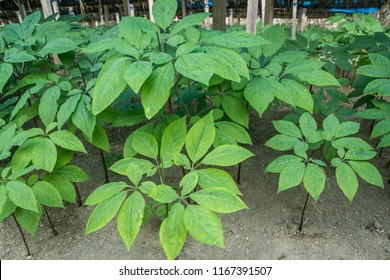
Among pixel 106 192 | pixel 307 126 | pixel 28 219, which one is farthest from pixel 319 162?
pixel 28 219

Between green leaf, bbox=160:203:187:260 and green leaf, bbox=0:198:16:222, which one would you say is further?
green leaf, bbox=0:198:16:222

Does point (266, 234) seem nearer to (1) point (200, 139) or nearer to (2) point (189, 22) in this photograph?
(1) point (200, 139)

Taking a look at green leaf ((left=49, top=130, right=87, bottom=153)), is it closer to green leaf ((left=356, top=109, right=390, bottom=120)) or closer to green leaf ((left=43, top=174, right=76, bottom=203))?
green leaf ((left=43, top=174, right=76, bottom=203))

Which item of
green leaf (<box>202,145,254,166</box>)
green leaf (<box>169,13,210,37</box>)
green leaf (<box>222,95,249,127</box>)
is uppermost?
green leaf (<box>169,13,210,37</box>)

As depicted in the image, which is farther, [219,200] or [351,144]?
[351,144]

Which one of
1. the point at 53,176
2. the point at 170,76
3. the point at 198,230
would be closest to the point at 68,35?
the point at 53,176

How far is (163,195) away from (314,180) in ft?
1.98

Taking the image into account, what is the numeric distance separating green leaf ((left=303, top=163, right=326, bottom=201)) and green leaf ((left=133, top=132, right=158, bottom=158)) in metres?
0.61

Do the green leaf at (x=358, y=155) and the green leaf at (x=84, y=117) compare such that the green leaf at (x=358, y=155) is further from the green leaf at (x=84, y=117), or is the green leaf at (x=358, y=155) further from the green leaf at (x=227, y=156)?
the green leaf at (x=84, y=117)

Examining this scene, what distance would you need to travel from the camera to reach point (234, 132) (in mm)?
1466

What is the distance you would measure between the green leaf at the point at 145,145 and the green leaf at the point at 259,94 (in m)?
0.45

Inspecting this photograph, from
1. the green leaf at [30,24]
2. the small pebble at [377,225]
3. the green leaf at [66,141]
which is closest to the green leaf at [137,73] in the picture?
the green leaf at [66,141]

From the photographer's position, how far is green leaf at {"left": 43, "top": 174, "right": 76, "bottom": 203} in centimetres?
144

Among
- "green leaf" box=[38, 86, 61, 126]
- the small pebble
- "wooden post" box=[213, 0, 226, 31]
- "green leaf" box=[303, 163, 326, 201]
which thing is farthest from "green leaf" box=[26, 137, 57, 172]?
"wooden post" box=[213, 0, 226, 31]
